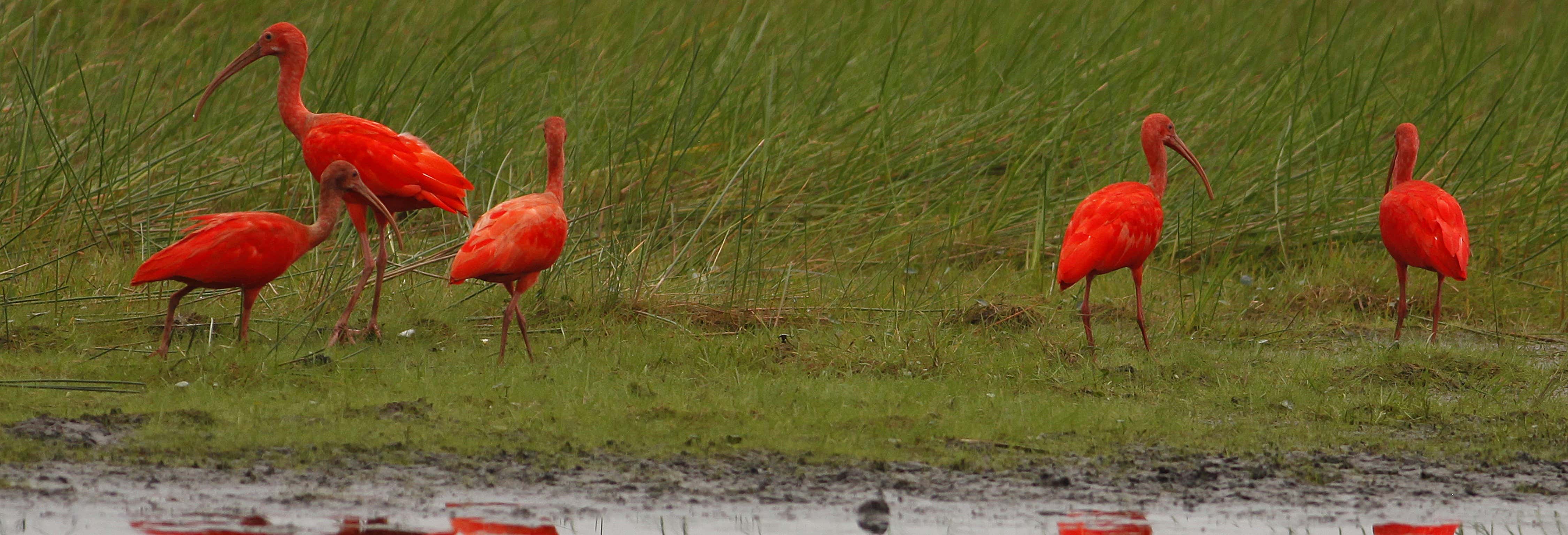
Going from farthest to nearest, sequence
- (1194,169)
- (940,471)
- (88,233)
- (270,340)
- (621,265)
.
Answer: (1194,169), (88,233), (621,265), (270,340), (940,471)

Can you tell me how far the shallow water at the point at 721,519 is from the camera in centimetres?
395

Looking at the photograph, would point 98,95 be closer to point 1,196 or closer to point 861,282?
point 1,196

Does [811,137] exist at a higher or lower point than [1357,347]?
higher

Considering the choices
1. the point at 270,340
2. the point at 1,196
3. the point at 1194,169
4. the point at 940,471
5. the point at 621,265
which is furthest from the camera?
the point at 1194,169

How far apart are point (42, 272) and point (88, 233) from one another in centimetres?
89

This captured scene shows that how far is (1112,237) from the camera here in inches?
265

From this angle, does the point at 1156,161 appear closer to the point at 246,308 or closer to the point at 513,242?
the point at 513,242

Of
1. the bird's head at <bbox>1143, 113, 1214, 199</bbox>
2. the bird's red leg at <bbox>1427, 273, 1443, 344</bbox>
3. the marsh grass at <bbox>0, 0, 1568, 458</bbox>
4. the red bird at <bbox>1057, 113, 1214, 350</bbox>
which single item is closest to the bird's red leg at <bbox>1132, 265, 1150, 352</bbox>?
the red bird at <bbox>1057, 113, 1214, 350</bbox>

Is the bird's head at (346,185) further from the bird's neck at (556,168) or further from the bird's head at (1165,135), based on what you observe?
the bird's head at (1165,135)

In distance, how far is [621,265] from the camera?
720 centimetres

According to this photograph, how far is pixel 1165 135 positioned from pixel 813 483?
11.9 ft

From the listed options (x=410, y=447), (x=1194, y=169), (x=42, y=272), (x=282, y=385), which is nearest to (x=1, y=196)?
(x=42, y=272)

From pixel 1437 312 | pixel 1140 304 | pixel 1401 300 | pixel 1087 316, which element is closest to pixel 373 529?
pixel 1087 316

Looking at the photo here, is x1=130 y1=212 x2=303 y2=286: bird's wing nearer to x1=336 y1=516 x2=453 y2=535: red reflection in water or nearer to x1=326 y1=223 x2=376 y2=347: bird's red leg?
x1=326 y1=223 x2=376 y2=347: bird's red leg
